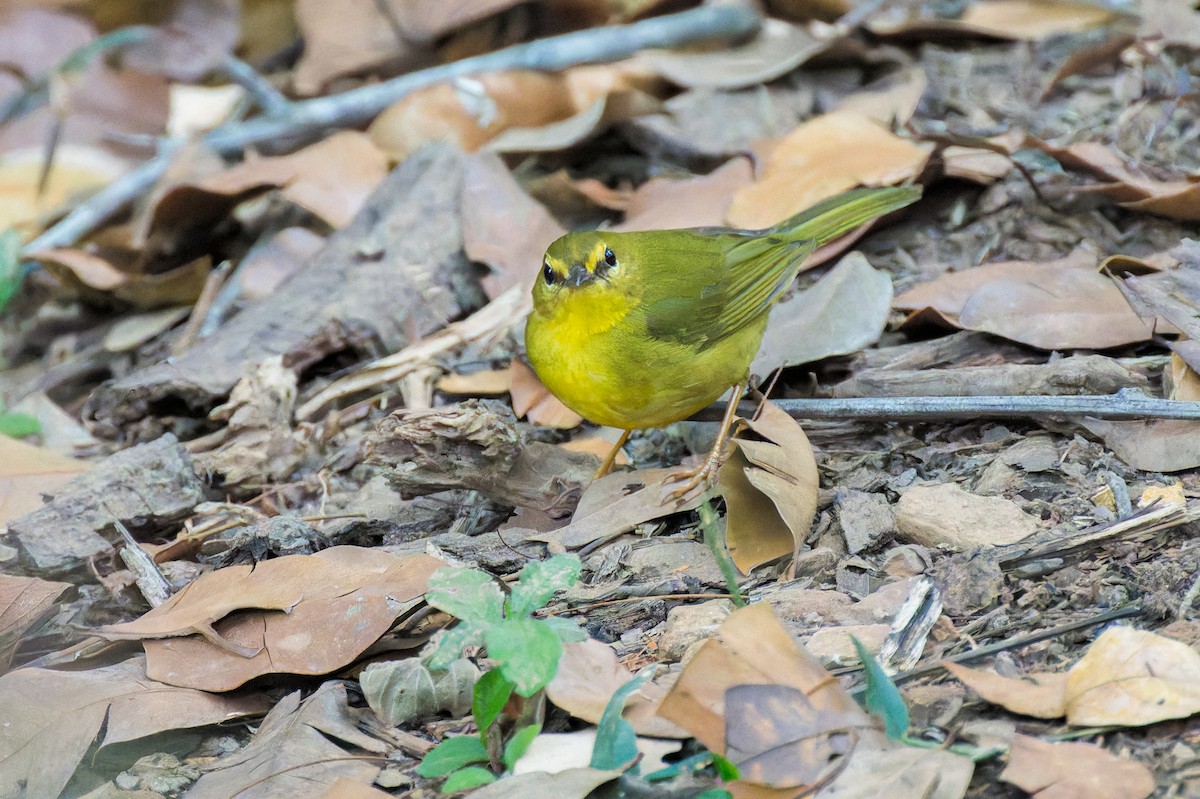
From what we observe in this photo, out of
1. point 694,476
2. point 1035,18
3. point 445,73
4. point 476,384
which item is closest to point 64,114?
point 445,73

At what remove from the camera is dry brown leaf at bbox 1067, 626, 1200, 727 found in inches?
94.4

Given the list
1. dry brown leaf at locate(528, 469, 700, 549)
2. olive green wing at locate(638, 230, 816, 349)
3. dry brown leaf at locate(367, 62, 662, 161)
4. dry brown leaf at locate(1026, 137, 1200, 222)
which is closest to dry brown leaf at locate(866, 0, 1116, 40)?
dry brown leaf at locate(367, 62, 662, 161)

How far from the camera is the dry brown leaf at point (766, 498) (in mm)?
3363

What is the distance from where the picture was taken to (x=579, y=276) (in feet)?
13.7

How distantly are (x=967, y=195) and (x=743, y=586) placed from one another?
8.41 feet

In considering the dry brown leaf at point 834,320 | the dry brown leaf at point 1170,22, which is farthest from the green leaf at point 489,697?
the dry brown leaf at point 1170,22

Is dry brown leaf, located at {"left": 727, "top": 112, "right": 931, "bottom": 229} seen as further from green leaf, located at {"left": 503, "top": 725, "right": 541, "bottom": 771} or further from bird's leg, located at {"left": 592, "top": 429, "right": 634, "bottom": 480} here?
green leaf, located at {"left": 503, "top": 725, "right": 541, "bottom": 771}

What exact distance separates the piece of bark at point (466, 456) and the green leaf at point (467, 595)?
1.08 metres

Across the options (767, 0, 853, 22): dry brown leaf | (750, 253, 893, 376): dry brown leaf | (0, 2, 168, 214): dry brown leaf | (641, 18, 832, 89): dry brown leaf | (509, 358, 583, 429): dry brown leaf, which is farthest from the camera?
(0, 2, 168, 214): dry brown leaf

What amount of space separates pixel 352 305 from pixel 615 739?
9.89 feet

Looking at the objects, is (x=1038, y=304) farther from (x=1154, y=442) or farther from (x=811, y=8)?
(x=811, y=8)

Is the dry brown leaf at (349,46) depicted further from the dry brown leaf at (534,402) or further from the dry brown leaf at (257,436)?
the dry brown leaf at (534,402)

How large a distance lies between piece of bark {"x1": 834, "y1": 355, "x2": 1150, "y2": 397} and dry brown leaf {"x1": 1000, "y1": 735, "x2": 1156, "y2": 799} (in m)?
1.65

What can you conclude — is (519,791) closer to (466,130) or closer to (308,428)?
(308,428)
